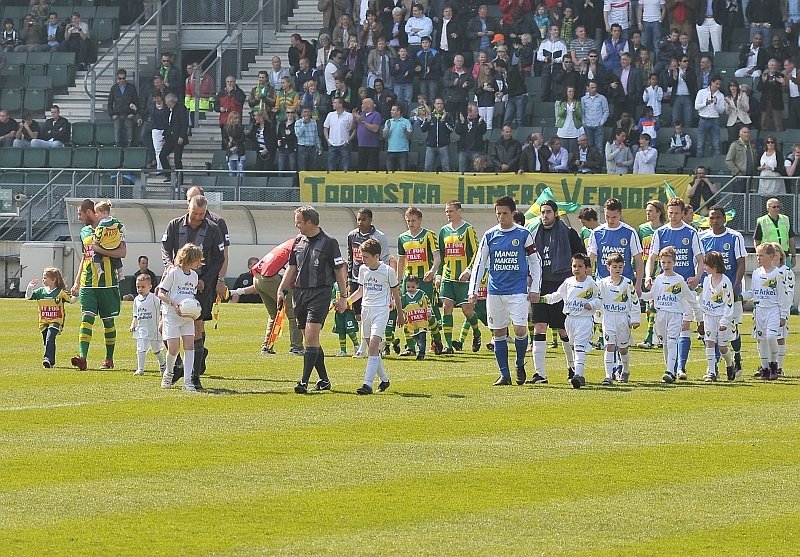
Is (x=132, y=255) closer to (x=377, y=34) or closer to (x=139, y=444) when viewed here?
(x=377, y=34)

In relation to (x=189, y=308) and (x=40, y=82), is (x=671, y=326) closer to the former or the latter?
(x=189, y=308)

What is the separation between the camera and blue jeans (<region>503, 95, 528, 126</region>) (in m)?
35.5

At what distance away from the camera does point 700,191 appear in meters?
31.2

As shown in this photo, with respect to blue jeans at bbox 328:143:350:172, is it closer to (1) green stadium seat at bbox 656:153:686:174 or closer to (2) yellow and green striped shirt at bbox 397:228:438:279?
(1) green stadium seat at bbox 656:153:686:174

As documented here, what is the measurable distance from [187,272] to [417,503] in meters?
6.46

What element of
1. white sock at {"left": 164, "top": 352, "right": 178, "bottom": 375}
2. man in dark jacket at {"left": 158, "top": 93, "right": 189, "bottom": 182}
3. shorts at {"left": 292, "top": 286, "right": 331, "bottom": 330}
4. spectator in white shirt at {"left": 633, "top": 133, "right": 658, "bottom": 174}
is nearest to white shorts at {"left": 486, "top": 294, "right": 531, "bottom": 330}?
shorts at {"left": 292, "top": 286, "right": 331, "bottom": 330}

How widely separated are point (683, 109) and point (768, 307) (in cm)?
1754

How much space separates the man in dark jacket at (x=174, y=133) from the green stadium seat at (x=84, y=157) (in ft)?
5.87

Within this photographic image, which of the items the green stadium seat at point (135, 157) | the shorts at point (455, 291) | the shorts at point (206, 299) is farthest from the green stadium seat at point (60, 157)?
the shorts at point (206, 299)

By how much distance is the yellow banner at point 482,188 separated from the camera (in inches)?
1249

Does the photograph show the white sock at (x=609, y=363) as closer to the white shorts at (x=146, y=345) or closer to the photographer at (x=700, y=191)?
the white shorts at (x=146, y=345)

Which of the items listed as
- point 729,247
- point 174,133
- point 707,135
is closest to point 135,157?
point 174,133

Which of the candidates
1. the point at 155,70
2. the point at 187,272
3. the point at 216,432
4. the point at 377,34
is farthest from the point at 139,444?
the point at 155,70

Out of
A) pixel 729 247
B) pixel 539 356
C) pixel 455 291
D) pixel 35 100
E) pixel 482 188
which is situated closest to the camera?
pixel 539 356
